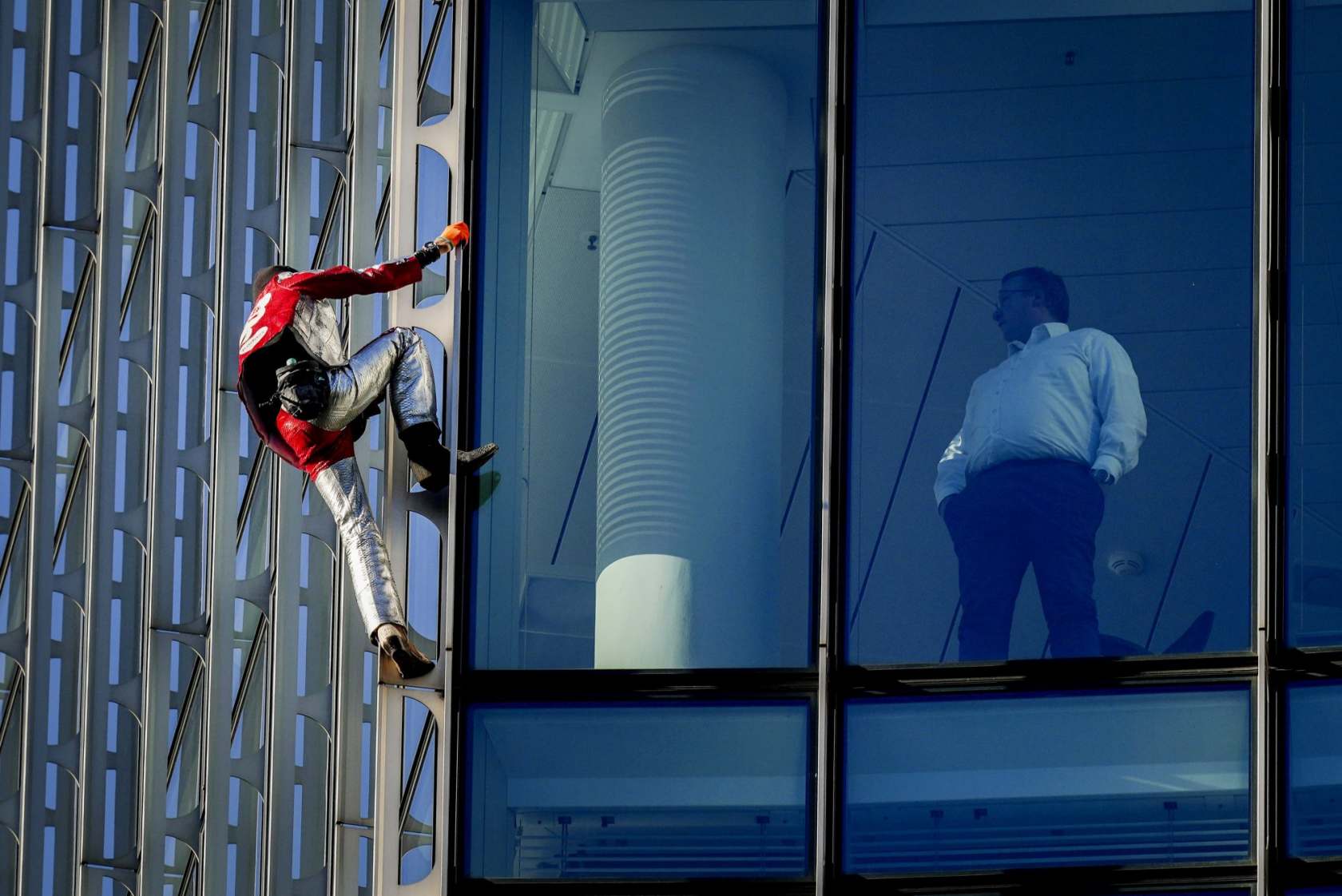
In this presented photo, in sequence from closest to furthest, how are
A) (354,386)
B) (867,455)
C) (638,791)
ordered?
(638,791), (867,455), (354,386)

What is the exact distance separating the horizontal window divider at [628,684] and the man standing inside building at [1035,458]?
3.22 feet

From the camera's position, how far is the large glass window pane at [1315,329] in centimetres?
1240

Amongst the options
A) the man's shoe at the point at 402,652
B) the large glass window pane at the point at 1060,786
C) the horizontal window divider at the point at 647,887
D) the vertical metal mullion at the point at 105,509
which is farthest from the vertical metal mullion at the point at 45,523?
the large glass window pane at the point at 1060,786

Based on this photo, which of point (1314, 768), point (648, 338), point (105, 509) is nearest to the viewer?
point (1314, 768)

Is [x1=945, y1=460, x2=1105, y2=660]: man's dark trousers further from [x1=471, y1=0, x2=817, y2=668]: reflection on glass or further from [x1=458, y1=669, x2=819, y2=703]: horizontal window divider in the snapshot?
[x1=458, y1=669, x2=819, y2=703]: horizontal window divider

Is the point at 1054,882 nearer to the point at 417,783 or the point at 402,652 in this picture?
the point at 417,783

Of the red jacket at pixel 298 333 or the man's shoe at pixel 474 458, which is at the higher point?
the red jacket at pixel 298 333

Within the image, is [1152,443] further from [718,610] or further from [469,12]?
[469,12]

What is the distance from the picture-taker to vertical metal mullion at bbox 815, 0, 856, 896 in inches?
487

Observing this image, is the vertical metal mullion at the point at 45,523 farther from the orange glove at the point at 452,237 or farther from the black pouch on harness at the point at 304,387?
the orange glove at the point at 452,237

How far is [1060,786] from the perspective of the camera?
1233 cm

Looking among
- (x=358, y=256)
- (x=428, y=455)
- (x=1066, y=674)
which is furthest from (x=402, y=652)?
(x=358, y=256)

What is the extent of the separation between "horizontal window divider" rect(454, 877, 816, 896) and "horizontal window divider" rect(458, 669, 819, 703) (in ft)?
3.11

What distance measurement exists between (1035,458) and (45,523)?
9474mm
